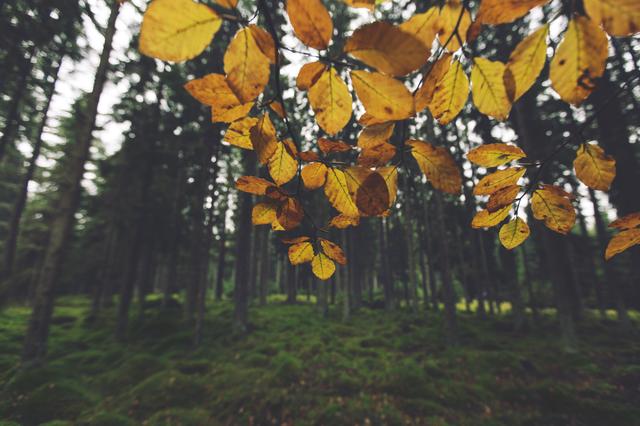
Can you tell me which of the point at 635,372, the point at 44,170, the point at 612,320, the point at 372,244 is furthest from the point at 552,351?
the point at 44,170

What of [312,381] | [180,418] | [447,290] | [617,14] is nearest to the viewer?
[617,14]

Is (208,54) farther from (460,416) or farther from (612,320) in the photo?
(612,320)

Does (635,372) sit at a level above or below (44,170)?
below

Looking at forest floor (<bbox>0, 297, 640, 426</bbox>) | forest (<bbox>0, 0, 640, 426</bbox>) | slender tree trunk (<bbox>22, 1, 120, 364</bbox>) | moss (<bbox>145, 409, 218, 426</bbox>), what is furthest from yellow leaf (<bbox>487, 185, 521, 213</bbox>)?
slender tree trunk (<bbox>22, 1, 120, 364</bbox>)

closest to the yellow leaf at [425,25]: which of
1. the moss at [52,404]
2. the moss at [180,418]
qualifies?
the moss at [180,418]

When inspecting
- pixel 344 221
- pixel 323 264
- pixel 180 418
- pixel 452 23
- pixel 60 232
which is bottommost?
pixel 180 418

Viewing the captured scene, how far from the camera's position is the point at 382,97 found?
48 cm

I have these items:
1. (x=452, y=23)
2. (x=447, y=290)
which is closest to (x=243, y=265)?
(x=447, y=290)

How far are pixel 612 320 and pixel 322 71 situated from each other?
66.0 ft

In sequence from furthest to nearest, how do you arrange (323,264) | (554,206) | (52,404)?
(52,404) < (323,264) < (554,206)

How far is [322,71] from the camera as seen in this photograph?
50 centimetres

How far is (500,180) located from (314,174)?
1.51ft

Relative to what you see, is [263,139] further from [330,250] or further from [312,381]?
[312,381]

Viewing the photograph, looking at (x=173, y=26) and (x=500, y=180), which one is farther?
(x=500, y=180)
